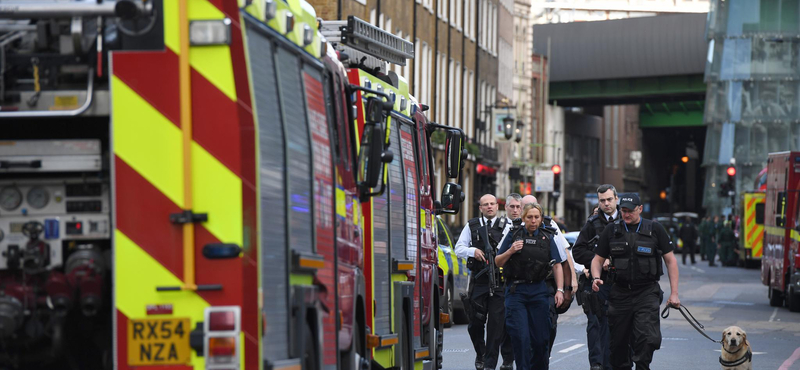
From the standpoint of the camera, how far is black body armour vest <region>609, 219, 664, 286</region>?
42.5ft

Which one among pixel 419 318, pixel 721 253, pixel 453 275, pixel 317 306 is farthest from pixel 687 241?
pixel 317 306

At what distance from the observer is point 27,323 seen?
6.77 m

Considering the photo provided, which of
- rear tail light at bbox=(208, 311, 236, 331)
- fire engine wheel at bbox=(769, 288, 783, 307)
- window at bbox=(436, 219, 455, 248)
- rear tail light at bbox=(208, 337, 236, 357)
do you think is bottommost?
fire engine wheel at bbox=(769, 288, 783, 307)

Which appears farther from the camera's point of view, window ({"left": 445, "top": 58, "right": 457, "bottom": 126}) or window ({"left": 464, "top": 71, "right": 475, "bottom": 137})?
window ({"left": 464, "top": 71, "right": 475, "bottom": 137})

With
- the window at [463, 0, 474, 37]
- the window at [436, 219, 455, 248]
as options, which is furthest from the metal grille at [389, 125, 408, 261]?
the window at [463, 0, 474, 37]

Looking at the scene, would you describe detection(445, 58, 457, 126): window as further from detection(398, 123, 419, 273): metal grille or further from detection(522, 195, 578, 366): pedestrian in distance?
detection(398, 123, 419, 273): metal grille

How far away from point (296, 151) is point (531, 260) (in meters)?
6.16

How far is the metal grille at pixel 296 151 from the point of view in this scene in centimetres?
731

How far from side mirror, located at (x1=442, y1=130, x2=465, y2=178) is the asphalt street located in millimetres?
3174

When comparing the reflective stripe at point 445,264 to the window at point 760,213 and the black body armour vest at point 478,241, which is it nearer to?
the black body armour vest at point 478,241

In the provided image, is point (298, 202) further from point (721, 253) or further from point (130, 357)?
point (721, 253)

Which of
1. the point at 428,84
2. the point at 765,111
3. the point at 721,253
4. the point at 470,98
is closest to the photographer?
the point at 428,84

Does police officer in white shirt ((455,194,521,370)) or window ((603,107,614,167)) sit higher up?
window ((603,107,614,167))

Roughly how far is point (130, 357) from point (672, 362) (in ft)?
40.5
